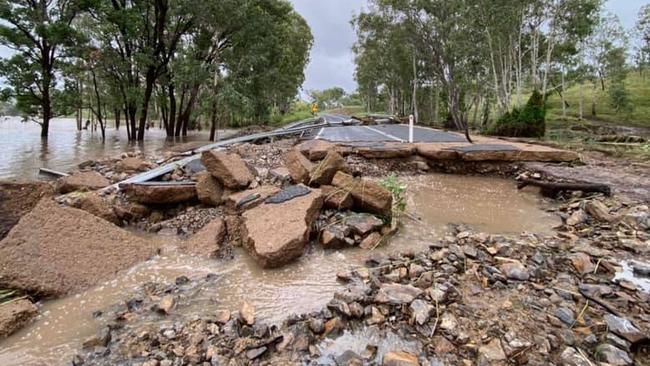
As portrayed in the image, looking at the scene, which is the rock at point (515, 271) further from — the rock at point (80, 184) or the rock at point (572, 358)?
the rock at point (80, 184)

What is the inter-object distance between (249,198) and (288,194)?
21.5 inches

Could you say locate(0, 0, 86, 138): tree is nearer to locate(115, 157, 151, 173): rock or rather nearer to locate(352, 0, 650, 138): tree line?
locate(115, 157, 151, 173): rock

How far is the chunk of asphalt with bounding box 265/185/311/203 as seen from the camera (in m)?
4.11

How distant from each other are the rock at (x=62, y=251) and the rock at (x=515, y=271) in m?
3.66

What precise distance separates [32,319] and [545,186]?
6.90 meters

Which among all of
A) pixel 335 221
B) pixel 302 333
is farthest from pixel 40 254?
pixel 335 221

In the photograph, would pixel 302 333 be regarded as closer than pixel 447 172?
Yes

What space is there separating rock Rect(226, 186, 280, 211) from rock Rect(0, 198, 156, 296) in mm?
1103

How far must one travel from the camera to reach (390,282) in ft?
9.23

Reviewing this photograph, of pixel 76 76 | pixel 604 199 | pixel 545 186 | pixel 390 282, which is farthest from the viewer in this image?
pixel 76 76

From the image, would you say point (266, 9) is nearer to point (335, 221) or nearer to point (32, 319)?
point (335, 221)

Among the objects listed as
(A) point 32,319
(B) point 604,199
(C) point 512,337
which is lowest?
(A) point 32,319

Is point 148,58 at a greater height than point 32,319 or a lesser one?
greater

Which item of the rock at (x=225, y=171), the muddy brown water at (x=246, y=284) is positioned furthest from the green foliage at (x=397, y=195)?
the rock at (x=225, y=171)
